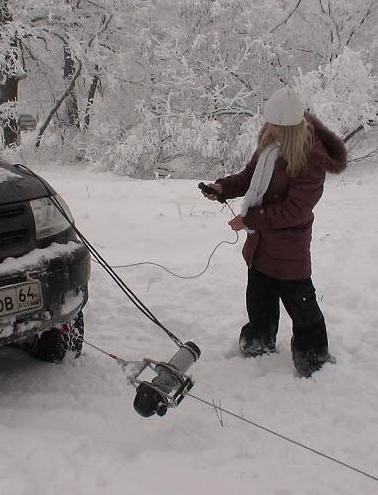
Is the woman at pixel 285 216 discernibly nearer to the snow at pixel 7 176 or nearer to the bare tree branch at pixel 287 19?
the snow at pixel 7 176

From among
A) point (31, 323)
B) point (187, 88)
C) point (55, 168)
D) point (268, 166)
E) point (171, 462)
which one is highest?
point (268, 166)

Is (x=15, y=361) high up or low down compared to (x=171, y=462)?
down

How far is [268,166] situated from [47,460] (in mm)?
1776

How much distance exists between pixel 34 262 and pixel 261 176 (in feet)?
4.11

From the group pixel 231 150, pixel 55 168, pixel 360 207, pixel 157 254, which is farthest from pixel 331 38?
pixel 157 254

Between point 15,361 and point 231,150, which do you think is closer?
point 15,361

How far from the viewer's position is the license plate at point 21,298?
2.68m

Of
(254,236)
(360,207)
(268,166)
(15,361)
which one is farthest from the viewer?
(360,207)

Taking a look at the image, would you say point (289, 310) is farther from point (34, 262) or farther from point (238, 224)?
point (34, 262)

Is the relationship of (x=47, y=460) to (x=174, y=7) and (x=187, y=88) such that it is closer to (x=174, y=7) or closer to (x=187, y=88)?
(x=187, y=88)

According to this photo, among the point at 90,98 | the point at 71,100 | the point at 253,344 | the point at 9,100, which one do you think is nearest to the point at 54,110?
the point at 71,100

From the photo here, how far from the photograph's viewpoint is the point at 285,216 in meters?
3.01

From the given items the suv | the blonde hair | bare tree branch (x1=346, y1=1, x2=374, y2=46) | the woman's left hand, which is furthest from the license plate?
bare tree branch (x1=346, y1=1, x2=374, y2=46)

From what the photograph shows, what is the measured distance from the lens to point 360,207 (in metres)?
6.82
